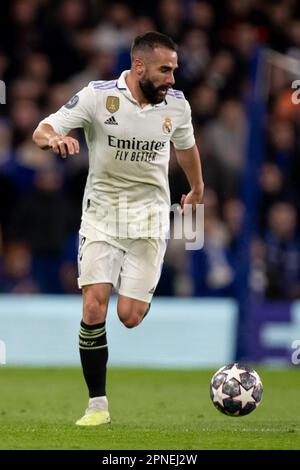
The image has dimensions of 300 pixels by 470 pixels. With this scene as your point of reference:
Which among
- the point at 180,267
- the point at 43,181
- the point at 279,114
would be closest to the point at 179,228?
the point at 180,267

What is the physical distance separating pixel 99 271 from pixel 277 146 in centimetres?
839

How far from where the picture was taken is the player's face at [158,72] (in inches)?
327

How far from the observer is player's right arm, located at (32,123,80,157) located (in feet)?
24.7

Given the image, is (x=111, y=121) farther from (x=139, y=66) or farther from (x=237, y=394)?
(x=237, y=394)

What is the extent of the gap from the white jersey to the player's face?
→ 0.50ft

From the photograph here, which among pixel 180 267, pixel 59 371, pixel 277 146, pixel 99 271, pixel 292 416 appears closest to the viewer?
pixel 99 271

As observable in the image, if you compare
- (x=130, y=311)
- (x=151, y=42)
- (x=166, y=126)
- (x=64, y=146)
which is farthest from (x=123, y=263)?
(x=151, y=42)

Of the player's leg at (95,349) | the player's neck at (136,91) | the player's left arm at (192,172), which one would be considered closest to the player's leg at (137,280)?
the player's leg at (95,349)

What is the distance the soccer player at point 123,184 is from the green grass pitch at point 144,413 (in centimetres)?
57

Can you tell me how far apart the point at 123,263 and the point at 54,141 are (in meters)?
1.28

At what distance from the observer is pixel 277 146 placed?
16391mm

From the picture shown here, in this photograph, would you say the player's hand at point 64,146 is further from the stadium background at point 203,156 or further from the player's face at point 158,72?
the stadium background at point 203,156

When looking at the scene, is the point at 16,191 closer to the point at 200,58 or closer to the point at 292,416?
the point at 200,58

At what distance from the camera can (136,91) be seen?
848cm
